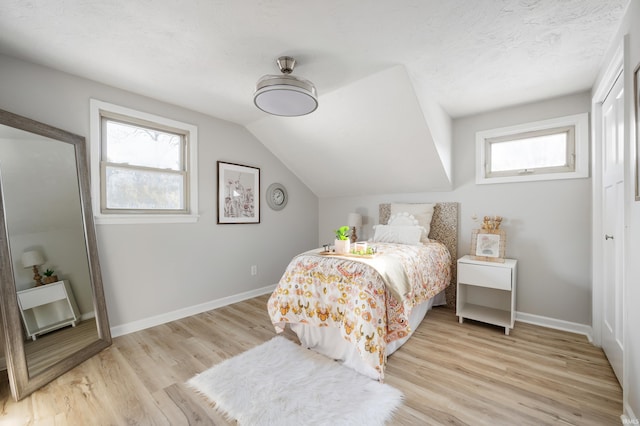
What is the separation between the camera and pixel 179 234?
302cm

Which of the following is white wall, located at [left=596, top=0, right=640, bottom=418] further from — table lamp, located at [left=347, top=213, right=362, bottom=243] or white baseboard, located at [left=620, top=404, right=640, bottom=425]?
table lamp, located at [left=347, top=213, right=362, bottom=243]

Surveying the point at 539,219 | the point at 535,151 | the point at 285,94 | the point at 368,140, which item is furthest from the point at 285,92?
Result: the point at 539,219

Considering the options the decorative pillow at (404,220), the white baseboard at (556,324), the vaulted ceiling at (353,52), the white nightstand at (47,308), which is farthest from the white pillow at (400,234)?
the white nightstand at (47,308)

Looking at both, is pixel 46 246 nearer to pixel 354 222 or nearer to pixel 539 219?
pixel 354 222

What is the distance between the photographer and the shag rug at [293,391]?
1.53 meters

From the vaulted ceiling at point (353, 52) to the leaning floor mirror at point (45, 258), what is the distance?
755mm

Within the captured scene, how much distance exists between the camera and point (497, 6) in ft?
5.08

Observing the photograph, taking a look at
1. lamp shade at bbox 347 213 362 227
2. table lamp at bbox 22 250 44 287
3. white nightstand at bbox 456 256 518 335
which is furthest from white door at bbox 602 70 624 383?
table lamp at bbox 22 250 44 287

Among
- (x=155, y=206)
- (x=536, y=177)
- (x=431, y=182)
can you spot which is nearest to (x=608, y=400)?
(x=536, y=177)

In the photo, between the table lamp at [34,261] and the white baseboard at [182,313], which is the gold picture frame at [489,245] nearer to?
the white baseboard at [182,313]

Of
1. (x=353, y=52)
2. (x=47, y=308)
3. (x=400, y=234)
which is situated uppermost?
(x=353, y=52)

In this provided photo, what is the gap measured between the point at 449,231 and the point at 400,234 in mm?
686

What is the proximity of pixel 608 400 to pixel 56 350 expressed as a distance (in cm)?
378

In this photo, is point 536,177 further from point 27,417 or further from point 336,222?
Result: point 27,417
